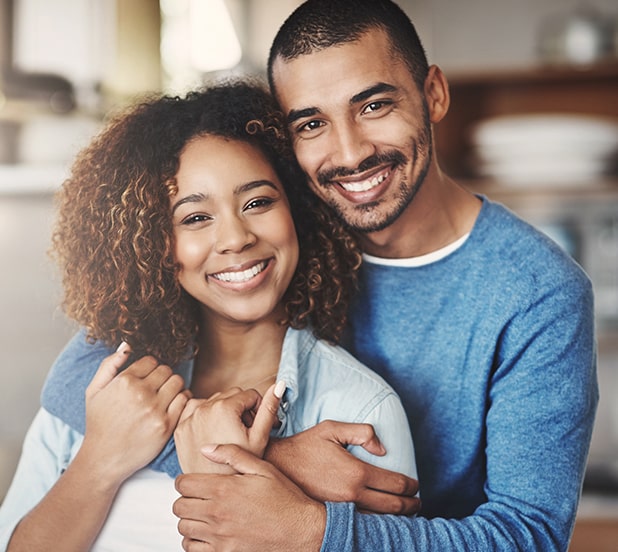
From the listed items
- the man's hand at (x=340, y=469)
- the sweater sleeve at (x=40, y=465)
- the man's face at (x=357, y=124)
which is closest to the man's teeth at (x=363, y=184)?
the man's face at (x=357, y=124)

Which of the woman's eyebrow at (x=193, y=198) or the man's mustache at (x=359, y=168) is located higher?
the man's mustache at (x=359, y=168)

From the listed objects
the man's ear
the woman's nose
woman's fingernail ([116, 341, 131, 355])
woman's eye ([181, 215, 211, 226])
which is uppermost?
the man's ear

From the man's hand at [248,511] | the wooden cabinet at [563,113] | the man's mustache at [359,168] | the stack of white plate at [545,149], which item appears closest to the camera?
the man's hand at [248,511]

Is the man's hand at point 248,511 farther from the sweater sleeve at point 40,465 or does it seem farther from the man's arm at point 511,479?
the sweater sleeve at point 40,465

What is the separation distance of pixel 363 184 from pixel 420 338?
6.5 inches

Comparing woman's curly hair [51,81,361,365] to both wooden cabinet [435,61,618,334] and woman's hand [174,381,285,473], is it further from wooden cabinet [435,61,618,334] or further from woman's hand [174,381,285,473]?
wooden cabinet [435,61,618,334]

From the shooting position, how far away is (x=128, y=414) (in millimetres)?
685

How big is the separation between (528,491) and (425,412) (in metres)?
0.12

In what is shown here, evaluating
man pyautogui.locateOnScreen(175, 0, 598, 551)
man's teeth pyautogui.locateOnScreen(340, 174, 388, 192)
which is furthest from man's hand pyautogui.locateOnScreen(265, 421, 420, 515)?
man's teeth pyautogui.locateOnScreen(340, 174, 388, 192)

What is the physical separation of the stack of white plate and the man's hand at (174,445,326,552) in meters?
0.91

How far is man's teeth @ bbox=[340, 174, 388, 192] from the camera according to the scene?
755 millimetres

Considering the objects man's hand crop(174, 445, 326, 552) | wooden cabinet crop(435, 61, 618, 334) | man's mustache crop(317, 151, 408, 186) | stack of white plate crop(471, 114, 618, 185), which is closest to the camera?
man's hand crop(174, 445, 326, 552)

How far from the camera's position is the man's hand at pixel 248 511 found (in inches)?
25.1

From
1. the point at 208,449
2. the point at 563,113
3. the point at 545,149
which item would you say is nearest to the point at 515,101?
the point at 563,113
